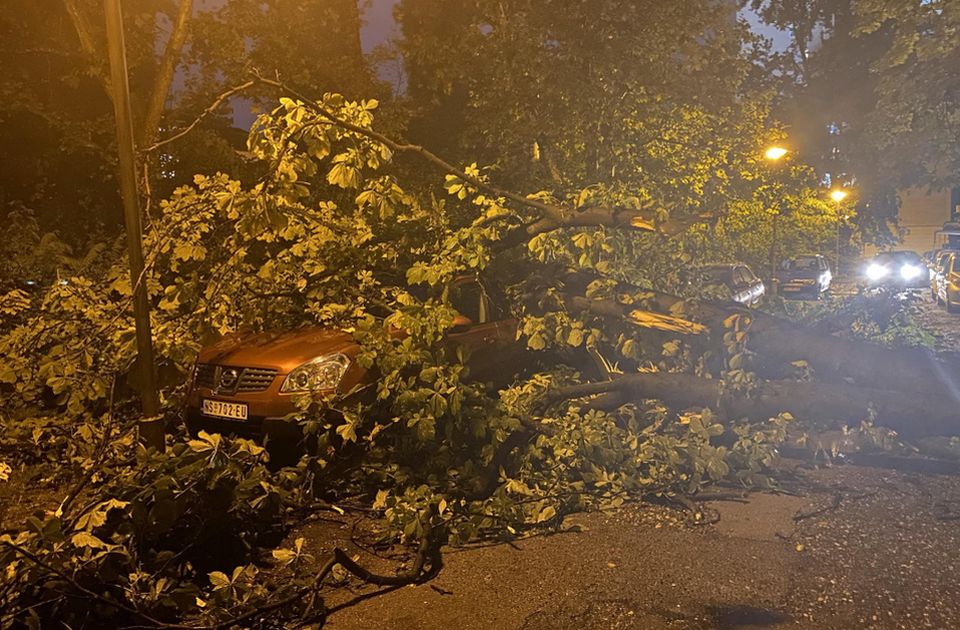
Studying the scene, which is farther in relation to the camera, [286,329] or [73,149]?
[73,149]

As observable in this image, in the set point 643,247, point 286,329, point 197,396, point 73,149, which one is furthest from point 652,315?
point 73,149

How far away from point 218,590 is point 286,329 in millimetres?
2903

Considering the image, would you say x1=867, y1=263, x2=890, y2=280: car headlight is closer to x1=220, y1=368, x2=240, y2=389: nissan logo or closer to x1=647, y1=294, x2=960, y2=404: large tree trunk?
x1=647, y1=294, x2=960, y2=404: large tree trunk

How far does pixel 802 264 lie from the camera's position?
28453 mm

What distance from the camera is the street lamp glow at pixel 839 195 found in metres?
31.0

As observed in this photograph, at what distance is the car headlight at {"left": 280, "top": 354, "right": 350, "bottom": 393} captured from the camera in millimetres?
5367

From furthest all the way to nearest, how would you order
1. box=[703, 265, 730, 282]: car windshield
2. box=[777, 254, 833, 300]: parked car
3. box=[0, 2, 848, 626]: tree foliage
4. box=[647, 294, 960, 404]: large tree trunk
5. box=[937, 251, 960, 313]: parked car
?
1. box=[777, 254, 833, 300]: parked car
2. box=[937, 251, 960, 313]: parked car
3. box=[703, 265, 730, 282]: car windshield
4. box=[647, 294, 960, 404]: large tree trunk
5. box=[0, 2, 848, 626]: tree foliage

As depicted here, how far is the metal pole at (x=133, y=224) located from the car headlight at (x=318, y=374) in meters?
0.92

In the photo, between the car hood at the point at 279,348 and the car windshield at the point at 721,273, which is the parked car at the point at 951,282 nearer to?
the car windshield at the point at 721,273

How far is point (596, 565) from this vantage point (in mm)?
4238

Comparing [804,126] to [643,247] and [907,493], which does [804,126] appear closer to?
[643,247]

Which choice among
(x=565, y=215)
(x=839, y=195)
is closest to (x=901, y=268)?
(x=839, y=195)

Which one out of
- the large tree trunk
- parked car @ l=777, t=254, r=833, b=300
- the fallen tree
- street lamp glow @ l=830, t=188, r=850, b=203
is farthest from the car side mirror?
street lamp glow @ l=830, t=188, r=850, b=203

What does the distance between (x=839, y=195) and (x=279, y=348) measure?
3208 cm
